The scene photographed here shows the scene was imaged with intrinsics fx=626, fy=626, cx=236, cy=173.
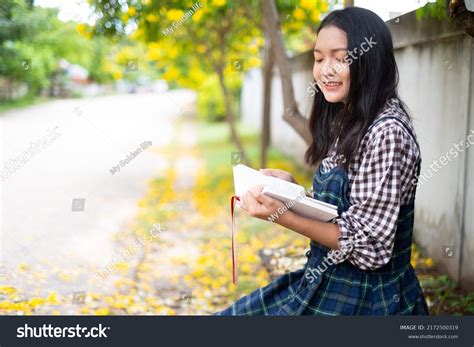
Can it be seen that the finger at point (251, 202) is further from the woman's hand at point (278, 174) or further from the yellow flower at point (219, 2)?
the yellow flower at point (219, 2)

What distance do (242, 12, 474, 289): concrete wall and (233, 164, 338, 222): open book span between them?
5.93ft

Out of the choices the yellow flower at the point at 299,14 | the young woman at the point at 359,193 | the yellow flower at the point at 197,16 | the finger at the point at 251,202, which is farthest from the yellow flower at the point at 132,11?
the finger at the point at 251,202

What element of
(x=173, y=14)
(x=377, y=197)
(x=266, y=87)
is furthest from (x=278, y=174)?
(x=266, y=87)

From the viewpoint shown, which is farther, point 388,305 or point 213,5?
point 213,5

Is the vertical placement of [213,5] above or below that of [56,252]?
above

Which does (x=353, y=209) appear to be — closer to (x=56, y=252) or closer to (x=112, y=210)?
(x=56, y=252)

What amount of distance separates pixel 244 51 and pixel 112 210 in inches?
177

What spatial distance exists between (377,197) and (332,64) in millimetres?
489

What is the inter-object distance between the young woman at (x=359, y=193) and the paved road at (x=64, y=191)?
7.96 feet

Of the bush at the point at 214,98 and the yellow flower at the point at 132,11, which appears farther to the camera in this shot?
the bush at the point at 214,98

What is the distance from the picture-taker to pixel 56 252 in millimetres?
5129

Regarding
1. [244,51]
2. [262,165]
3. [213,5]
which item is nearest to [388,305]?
[213,5]

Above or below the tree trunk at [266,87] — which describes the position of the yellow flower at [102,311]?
below

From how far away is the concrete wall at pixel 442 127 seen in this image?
361cm
